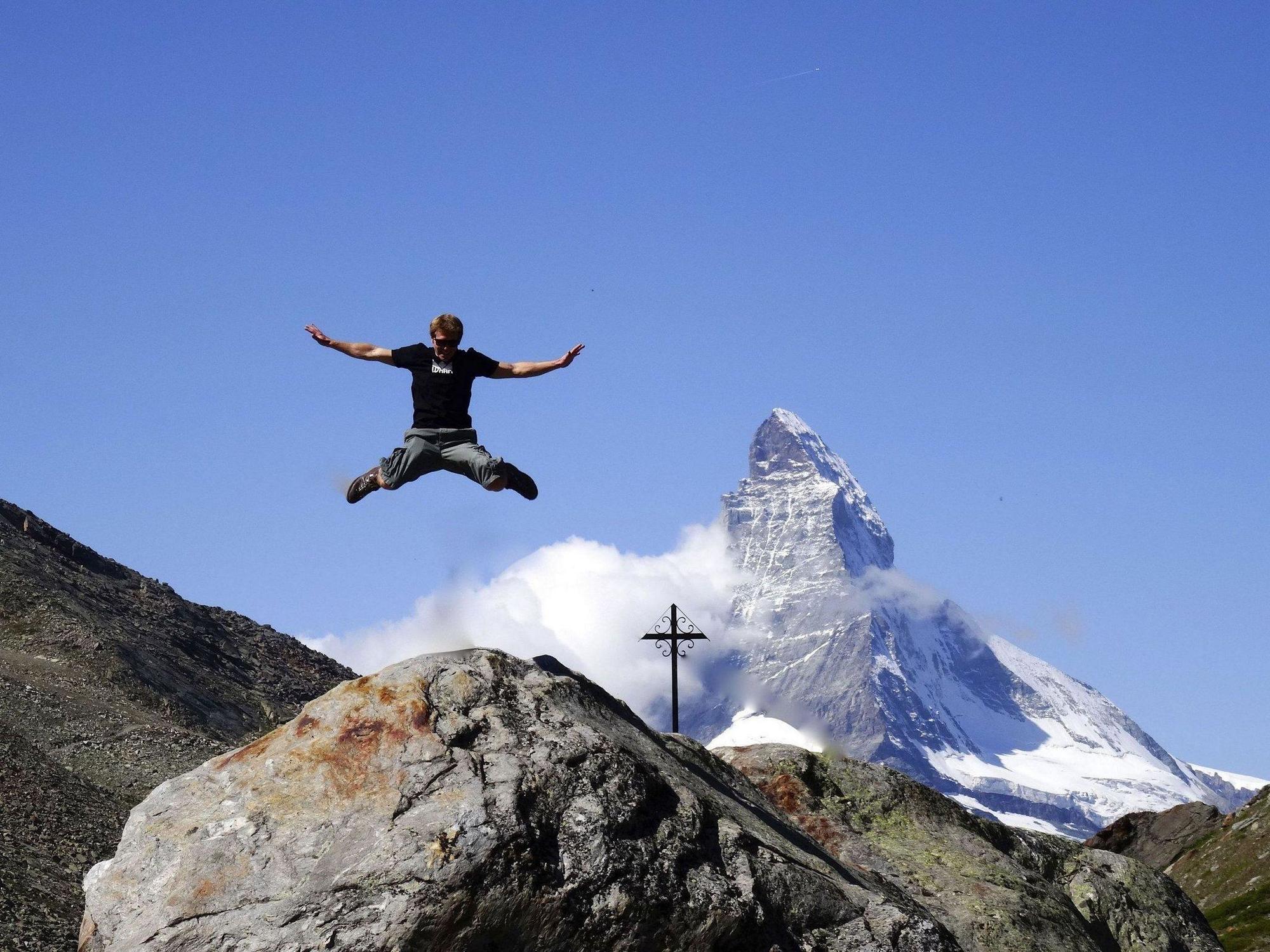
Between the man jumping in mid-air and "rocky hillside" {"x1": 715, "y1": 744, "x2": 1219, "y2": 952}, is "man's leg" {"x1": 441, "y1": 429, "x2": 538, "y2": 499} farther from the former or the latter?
"rocky hillside" {"x1": 715, "y1": 744, "x2": 1219, "y2": 952}

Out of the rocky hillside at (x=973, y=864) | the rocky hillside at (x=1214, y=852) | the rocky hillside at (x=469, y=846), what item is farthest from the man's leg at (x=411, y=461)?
the rocky hillside at (x=1214, y=852)

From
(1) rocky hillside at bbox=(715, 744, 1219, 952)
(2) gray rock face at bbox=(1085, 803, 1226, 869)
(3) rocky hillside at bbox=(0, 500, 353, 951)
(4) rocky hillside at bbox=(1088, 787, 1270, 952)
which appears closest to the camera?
(1) rocky hillside at bbox=(715, 744, 1219, 952)

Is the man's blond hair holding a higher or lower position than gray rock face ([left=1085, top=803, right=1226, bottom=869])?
lower

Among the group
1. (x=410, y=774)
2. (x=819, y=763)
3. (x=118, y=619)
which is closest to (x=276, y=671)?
(x=118, y=619)

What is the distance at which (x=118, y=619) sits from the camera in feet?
223

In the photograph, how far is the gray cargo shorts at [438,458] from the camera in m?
16.0

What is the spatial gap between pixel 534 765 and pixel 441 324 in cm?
493

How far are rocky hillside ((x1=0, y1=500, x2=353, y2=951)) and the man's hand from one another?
16.6 m

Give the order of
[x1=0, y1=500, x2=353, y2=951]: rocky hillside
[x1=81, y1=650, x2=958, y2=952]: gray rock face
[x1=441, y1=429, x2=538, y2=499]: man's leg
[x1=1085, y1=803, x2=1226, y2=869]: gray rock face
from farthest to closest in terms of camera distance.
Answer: [x1=1085, y1=803, x2=1226, y2=869]: gray rock face
[x1=0, y1=500, x2=353, y2=951]: rocky hillside
[x1=441, y1=429, x2=538, y2=499]: man's leg
[x1=81, y1=650, x2=958, y2=952]: gray rock face

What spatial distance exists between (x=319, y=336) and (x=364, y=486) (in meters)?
1.73

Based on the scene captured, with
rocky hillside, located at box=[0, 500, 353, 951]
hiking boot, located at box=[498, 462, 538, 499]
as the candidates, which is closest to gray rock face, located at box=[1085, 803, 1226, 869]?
rocky hillside, located at box=[0, 500, 353, 951]

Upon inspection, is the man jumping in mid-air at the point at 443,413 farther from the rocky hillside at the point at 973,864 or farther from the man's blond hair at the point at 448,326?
the rocky hillside at the point at 973,864

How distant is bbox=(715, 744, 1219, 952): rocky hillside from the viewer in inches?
690

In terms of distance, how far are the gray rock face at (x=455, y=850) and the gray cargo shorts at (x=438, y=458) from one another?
7.02 ft
